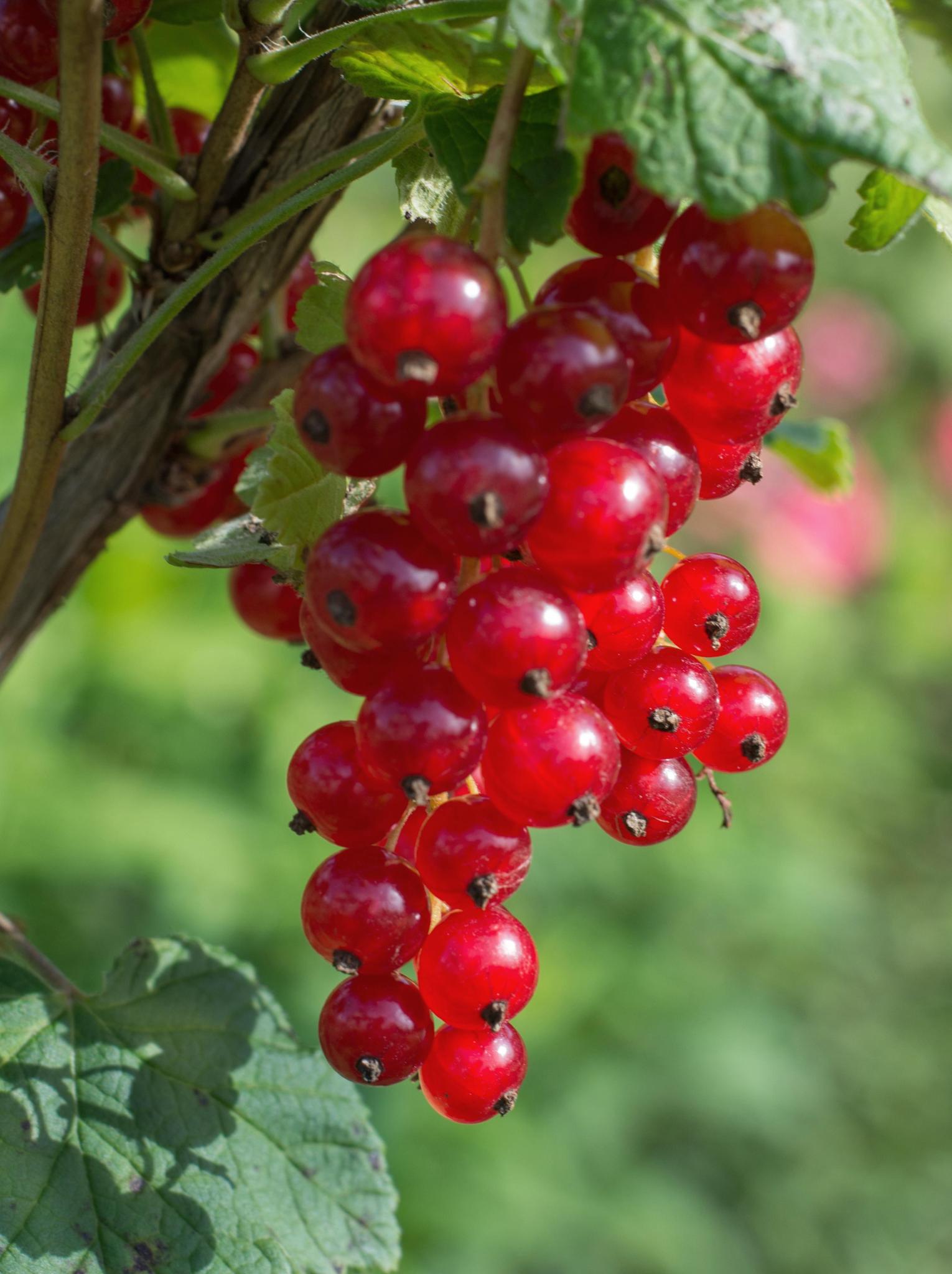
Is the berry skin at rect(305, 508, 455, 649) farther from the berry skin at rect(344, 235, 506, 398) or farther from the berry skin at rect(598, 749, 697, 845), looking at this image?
the berry skin at rect(598, 749, 697, 845)

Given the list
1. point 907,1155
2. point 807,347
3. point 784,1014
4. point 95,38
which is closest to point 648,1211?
point 784,1014

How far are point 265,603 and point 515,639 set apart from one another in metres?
0.51

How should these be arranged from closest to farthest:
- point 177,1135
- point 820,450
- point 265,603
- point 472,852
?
point 472,852
point 177,1135
point 265,603
point 820,450

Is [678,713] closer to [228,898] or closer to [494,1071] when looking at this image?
[494,1071]

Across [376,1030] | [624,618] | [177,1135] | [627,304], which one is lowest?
[177,1135]

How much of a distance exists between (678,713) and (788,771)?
9.30 feet

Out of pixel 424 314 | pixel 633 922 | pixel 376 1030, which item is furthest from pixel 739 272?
pixel 633 922

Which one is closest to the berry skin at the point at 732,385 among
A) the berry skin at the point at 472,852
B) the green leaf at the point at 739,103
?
the green leaf at the point at 739,103

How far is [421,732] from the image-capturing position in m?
0.53

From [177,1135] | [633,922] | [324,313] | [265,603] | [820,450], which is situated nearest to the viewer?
[324,313]

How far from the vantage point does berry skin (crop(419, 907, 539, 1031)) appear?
23.8 inches

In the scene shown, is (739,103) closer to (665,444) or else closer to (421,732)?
→ (665,444)

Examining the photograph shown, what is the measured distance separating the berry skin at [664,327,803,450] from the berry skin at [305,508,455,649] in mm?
163

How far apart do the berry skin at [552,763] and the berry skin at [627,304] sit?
152 millimetres
